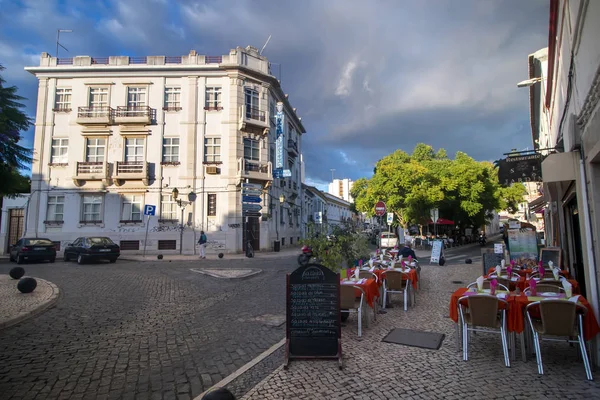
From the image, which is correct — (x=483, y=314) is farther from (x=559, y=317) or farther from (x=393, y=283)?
(x=393, y=283)

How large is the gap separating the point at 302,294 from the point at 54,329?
5.02 m

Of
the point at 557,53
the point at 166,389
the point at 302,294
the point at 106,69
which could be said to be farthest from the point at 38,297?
the point at 106,69

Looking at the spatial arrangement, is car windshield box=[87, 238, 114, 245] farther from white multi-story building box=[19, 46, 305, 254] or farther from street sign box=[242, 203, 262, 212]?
street sign box=[242, 203, 262, 212]

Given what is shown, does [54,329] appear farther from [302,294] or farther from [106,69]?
[106,69]

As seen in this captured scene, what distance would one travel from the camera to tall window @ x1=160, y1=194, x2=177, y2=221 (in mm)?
24922

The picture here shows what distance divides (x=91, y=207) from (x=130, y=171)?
4.10 metres

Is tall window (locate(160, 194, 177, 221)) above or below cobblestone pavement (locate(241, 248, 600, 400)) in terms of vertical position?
above

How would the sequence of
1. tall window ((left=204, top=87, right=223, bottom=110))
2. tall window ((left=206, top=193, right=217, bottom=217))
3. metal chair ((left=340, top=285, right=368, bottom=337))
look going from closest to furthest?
metal chair ((left=340, top=285, right=368, bottom=337))
tall window ((left=206, top=193, right=217, bottom=217))
tall window ((left=204, top=87, right=223, bottom=110))

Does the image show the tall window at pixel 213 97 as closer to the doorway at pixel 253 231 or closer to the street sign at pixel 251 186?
the street sign at pixel 251 186

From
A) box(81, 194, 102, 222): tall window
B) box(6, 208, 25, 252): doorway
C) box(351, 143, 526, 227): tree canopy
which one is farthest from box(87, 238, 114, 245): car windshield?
box(351, 143, 526, 227): tree canopy

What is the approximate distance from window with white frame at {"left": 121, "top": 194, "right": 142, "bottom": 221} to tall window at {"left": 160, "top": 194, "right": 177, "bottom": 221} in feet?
5.36

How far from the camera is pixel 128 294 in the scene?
9734mm

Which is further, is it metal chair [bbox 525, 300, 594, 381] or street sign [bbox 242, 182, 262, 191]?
street sign [bbox 242, 182, 262, 191]

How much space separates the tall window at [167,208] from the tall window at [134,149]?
373 centimetres
